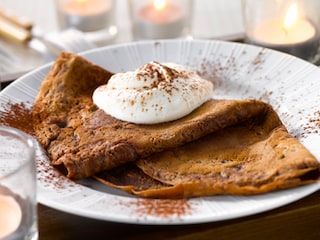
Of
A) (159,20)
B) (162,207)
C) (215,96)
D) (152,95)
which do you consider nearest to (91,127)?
(152,95)

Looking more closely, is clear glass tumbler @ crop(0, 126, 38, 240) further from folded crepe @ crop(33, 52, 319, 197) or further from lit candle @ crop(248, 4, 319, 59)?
lit candle @ crop(248, 4, 319, 59)

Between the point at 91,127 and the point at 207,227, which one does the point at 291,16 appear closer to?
the point at 91,127

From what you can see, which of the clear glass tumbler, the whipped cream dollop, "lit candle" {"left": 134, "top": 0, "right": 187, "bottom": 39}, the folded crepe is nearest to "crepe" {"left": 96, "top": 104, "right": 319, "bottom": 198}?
the folded crepe

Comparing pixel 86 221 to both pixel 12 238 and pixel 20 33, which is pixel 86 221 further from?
pixel 20 33

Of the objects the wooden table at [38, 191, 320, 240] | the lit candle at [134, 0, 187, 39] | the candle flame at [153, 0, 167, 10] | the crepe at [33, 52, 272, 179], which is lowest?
the wooden table at [38, 191, 320, 240]

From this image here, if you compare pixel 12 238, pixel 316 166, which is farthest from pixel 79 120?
pixel 316 166

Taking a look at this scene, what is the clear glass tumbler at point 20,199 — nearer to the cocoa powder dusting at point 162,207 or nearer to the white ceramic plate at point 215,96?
the white ceramic plate at point 215,96

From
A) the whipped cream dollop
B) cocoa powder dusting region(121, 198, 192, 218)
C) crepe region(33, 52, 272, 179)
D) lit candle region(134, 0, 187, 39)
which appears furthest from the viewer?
lit candle region(134, 0, 187, 39)
